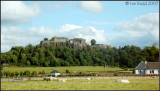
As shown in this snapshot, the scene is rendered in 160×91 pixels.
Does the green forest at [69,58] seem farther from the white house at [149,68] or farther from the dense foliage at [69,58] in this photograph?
the white house at [149,68]

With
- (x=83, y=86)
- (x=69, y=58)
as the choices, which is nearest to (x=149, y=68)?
(x=83, y=86)

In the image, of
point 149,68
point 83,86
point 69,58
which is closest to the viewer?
point 83,86

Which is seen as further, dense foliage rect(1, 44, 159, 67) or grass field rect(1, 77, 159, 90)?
dense foliage rect(1, 44, 159, 67)

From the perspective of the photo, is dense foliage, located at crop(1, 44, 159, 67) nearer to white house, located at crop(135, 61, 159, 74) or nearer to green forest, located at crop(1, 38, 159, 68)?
green forest, located at crop(1, 38, 159, 68)

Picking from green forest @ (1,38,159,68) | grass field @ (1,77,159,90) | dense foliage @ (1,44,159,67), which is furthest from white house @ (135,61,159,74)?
grass field @ (1,77,159,90)

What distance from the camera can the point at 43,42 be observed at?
594 feet

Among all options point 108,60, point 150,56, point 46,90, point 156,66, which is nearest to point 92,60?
point 108,60

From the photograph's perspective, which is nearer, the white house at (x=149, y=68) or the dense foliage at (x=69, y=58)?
the white house at (x=149, y=68)

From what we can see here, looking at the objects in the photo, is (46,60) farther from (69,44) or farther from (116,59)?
(69,44)

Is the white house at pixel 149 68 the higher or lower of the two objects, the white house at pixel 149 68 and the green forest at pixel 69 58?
the lower

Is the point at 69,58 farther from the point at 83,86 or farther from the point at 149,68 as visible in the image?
the point at 83,86

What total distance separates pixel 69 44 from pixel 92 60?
5708 cm

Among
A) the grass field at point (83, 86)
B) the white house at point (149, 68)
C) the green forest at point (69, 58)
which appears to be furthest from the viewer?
the green forest at point (69, 58)

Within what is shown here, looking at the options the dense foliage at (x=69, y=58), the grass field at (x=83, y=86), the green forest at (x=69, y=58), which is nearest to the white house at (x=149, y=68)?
the green forest at (x=69, y=58)
